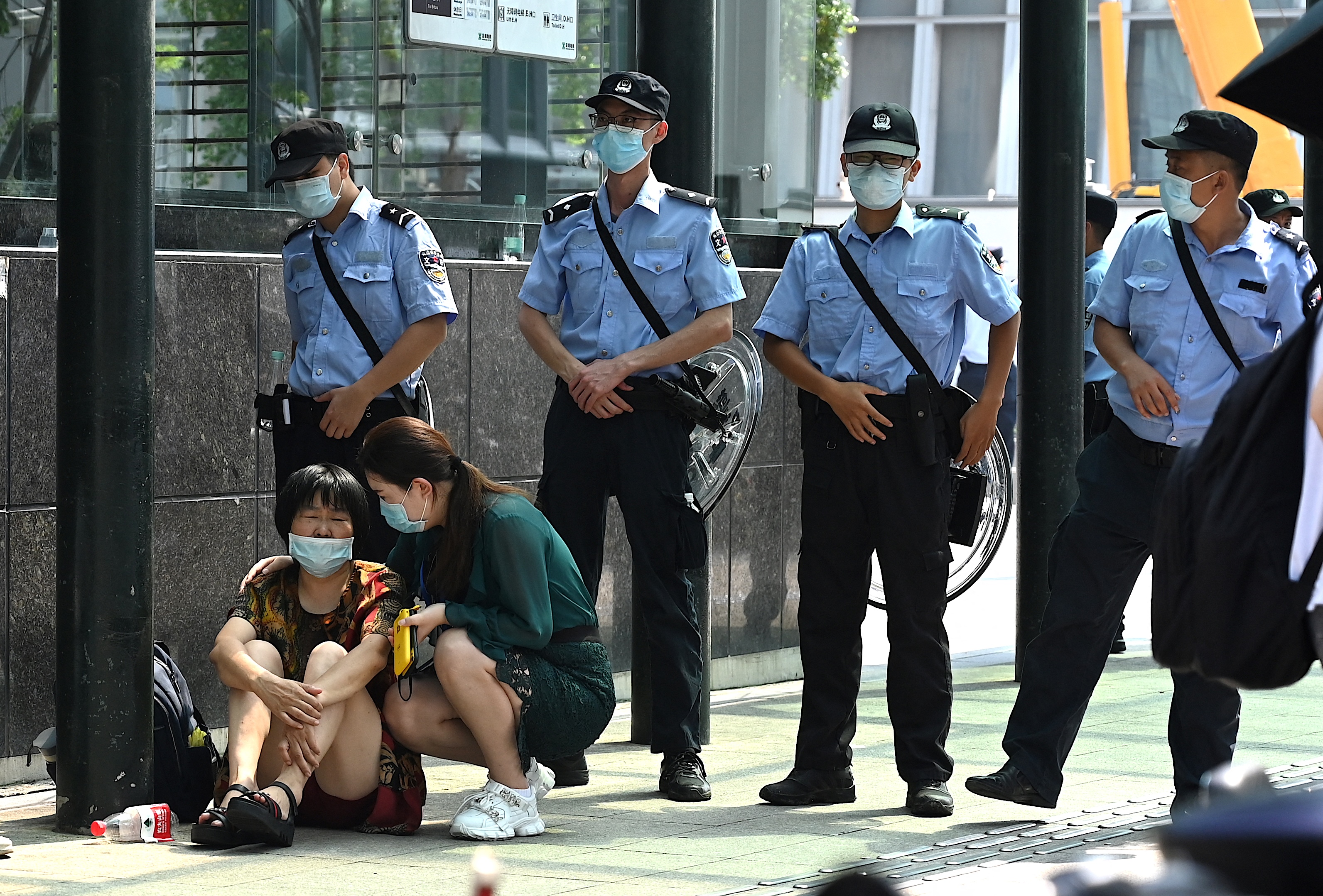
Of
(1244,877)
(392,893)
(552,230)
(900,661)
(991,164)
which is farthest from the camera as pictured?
(991,164)

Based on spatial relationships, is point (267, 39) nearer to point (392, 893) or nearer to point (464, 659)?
point (464, 659)

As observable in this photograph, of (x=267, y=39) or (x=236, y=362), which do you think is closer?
(x=236, y=362)

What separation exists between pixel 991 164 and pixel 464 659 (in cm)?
3531

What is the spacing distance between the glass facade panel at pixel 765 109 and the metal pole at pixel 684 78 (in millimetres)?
1917

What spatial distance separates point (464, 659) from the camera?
545cm

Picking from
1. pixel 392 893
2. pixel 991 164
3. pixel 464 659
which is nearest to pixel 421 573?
pixel 464 659

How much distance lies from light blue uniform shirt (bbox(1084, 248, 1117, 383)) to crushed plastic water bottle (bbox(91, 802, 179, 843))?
5051mm

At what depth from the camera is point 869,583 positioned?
238 inches

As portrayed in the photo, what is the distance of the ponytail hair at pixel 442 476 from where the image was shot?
5.49 meters

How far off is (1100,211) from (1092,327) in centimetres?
57

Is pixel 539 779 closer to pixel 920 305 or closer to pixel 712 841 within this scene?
pixel 712 841

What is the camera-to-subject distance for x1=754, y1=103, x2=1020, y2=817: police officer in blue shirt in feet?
19.1

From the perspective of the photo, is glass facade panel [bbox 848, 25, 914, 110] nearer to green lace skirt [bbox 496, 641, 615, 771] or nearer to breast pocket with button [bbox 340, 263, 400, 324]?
breast pocket with button [bbox 340, 263, 400, 324]

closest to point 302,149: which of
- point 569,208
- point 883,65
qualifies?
point 569,208
